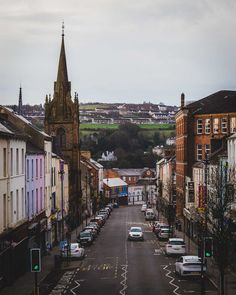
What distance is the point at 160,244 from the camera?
7062 centimetres

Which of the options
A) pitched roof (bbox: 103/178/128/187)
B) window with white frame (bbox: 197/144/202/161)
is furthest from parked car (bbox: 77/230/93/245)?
pitched roof (bbox: 103/178/128/187)

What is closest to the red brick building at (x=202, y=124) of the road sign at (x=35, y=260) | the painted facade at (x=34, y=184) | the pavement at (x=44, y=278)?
the painted facade at (x=34, y=184)

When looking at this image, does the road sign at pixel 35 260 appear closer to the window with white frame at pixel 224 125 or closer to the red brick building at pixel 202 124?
the red brick building at pixel 202 124

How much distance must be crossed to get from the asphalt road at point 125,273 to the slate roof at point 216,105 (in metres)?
18.5

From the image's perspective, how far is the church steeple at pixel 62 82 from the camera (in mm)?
112000

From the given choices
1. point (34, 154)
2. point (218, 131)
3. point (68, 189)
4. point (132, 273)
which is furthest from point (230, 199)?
point (68, 189)

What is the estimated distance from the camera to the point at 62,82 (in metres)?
112

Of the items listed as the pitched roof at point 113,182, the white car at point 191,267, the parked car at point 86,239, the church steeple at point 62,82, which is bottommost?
the parked car at point 86,239

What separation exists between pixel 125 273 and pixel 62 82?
68117mm

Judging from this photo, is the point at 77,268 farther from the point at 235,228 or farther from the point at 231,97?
the point at 231,97

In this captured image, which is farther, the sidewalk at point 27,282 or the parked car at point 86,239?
the parked car at point 86,239

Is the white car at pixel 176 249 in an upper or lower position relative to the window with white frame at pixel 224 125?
lower

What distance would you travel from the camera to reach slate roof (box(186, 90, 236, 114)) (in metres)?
81.8

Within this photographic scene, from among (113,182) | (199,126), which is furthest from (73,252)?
(113,182)
